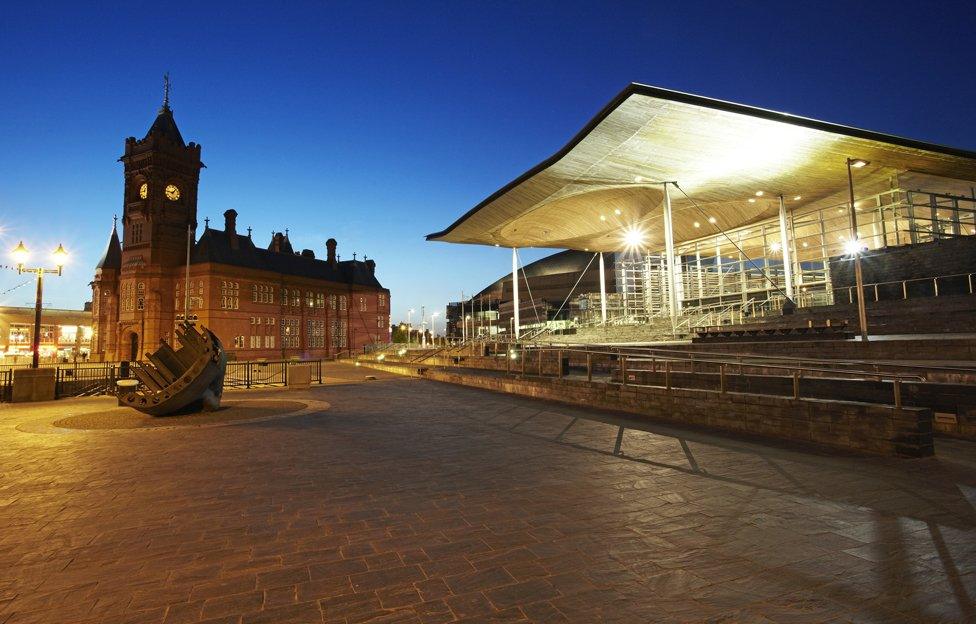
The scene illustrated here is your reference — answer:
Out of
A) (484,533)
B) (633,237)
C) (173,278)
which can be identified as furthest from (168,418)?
(173,278)

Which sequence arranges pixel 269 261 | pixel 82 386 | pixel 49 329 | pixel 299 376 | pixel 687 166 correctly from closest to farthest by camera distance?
pixel 299 376, pixel 82 386, pixel 687 166, pixel 269 261, pixel 49 329

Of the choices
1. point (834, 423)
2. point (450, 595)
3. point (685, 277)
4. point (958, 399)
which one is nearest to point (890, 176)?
point (685, 277)

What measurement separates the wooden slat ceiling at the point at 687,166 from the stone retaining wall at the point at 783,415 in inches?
507

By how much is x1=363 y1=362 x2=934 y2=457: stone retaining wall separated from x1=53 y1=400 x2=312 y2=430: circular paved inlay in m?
8.96

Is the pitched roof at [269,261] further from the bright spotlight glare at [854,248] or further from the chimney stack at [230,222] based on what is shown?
the bright spotlight glare at [854,248]

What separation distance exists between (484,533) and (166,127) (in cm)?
7313

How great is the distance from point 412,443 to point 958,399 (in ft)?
33.4

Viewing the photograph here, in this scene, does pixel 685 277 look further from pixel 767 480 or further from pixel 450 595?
pixel 450 595

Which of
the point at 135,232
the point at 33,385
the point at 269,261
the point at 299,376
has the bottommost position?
the point at 299,376

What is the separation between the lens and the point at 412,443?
30.0ft

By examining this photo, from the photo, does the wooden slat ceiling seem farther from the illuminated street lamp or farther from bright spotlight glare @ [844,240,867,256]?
the illuminated street lamp

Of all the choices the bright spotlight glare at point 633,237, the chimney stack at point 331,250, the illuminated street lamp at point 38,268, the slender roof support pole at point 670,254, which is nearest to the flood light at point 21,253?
the illuminated street lamp at point 38,268

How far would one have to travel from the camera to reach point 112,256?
62438 millimetres

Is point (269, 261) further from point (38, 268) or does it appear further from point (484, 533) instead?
point (484, 533)
